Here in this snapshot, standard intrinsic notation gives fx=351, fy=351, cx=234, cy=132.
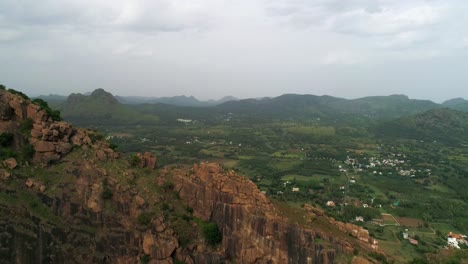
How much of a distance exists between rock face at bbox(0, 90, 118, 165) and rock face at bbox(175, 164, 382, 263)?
12104 millimetres

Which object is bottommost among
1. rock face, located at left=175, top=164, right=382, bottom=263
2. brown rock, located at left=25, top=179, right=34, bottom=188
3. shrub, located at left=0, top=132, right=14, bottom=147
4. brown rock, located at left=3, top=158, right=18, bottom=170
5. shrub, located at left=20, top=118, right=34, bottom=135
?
rock face, located at left=175, top=164, right=382, bottom=263

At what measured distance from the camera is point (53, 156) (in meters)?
41.1

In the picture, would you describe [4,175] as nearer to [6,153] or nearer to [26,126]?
[6,153]

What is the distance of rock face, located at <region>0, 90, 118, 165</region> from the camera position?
136ft

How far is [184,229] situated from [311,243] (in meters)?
13.2

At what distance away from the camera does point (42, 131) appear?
4225 cm

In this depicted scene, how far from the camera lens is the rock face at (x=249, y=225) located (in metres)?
33.2

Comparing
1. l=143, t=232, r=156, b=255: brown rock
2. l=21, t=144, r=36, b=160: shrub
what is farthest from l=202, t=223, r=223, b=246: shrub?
l=21, t=144, r=36, b=160: shrub

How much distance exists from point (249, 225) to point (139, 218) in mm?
11667

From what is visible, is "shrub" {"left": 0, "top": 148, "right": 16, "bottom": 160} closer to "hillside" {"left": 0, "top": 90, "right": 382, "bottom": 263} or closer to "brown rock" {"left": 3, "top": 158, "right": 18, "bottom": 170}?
"hillside" {"left": 0, "top": 90, "right": 382, "bottom": 263}

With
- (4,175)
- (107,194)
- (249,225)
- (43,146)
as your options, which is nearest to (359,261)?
(249,225)

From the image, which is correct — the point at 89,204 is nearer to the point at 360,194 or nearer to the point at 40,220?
the point at 40,220

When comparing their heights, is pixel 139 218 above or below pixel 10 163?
below

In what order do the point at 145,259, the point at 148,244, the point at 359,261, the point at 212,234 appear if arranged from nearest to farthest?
the point at 359,261, the point at 145,259, the point at 148,244, the point at 212,234
